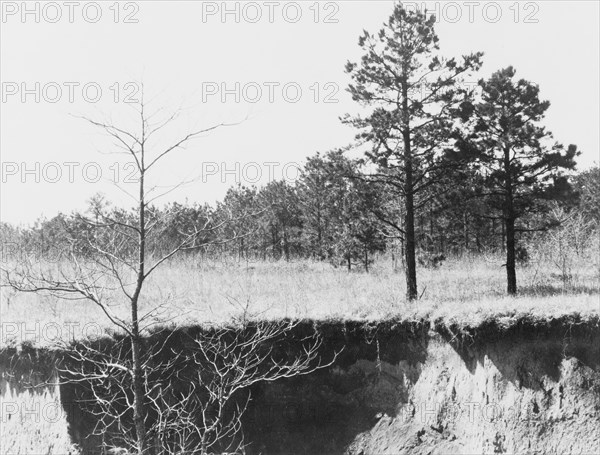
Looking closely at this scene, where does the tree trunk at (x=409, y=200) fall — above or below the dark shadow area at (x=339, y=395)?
above

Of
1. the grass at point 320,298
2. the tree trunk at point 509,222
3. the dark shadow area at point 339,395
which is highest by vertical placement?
the tree trunk at point 509,222

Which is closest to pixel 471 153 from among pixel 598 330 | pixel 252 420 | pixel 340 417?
pixel 598 330

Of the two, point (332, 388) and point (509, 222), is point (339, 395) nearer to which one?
point (332, 388)

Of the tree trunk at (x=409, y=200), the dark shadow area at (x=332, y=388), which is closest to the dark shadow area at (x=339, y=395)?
the dark shadow area at (x=332, y=388)

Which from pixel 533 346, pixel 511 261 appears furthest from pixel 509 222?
pixel 533 346

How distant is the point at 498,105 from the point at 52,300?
15.8m

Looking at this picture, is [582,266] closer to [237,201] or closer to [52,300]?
[52,300]

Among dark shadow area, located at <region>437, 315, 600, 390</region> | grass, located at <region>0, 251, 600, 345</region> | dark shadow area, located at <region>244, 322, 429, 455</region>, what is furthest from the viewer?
dark shadow area, located at <region>244, 322, 429, 455</region>

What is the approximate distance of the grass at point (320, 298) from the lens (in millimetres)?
13852

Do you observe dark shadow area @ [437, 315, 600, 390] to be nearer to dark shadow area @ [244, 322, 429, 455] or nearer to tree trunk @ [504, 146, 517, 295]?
dark shadow area @ [244, 322, 429, 455]

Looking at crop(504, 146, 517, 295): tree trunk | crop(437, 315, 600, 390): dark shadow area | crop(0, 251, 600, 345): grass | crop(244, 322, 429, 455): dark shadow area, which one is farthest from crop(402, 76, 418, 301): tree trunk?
crop(437, 315, 600, 390): dark shadow area

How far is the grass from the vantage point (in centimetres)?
1385

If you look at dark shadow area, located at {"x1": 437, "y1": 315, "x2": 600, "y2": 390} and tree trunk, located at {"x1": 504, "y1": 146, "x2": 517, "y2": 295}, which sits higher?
tree trunk, located at {"x1": 504, "y1": 146, "x2": 517, "y2": 295}

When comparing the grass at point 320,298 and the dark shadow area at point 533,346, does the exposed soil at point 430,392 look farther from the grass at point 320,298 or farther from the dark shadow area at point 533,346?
the grass at point 320,298
